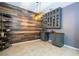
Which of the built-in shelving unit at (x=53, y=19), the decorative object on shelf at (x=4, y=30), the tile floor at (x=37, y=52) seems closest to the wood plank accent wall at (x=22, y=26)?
the decorative object on shelf at (x=4, y=30)

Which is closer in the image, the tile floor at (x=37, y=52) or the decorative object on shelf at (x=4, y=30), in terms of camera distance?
the tile floor at (x=37, y=52)

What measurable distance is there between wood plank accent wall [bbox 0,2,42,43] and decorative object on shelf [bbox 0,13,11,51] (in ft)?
0.59

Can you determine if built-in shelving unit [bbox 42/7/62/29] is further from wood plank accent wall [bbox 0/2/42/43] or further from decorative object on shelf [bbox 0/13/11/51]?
decorative object on shelf [bbox 0/13/11/51]

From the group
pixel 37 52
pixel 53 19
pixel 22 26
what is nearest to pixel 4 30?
pixel 22 26

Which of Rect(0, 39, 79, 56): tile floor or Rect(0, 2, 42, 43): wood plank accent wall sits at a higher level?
Rect(0, 2, 42, 43): wood plank accent wall

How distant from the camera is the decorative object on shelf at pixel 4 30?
2.54m

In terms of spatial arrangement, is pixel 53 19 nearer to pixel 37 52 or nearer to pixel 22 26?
pixel 22 26

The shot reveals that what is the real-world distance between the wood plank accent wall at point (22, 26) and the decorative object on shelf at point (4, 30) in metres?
0.18

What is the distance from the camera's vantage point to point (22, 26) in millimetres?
3342

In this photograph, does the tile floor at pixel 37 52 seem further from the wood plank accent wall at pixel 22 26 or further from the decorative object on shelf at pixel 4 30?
the wood plank accent wall at pixel 22 26

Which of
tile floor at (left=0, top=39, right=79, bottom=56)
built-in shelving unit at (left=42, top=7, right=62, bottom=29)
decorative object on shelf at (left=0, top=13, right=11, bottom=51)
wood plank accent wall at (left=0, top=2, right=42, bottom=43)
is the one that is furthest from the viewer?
built-in shelving unit at (left=42, top=7, right=62, bottom=29)

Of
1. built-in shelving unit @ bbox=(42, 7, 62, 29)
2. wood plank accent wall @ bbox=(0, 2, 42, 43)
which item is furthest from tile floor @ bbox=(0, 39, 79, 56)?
built-in shelving unit @ bbox=(42, 7, 62, 29)

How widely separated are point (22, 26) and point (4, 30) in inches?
34.4

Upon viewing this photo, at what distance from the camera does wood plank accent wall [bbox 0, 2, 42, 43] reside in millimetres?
3020
